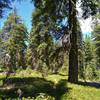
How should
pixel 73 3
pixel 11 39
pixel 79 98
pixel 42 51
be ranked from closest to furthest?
pixel 79 98 → pixel 73 3 → pixel 42 51 → pixel 11 39

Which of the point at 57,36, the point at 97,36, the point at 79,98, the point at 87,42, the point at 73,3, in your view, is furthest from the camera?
the point at 87,42

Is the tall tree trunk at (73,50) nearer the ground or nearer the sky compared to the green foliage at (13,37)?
nearer the ground

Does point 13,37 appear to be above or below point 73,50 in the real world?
above

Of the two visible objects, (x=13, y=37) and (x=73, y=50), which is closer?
(x=73, y=50)

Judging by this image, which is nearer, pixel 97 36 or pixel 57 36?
pixel 57 36

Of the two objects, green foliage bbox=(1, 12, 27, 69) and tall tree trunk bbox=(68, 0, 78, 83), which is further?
green foliage bbox=(1, 12, 27, 69)

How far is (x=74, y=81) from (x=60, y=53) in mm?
3334

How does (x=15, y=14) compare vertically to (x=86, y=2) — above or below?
above

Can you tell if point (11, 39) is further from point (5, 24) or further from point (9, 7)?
point (9, 7)

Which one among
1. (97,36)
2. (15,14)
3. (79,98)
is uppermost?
(15,14)

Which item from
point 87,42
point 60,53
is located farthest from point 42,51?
point 87,42

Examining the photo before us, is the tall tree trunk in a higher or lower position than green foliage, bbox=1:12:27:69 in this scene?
lower

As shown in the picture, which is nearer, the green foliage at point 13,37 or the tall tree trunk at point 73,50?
the tall tree trunk at point 73,50

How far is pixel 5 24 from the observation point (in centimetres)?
7094
